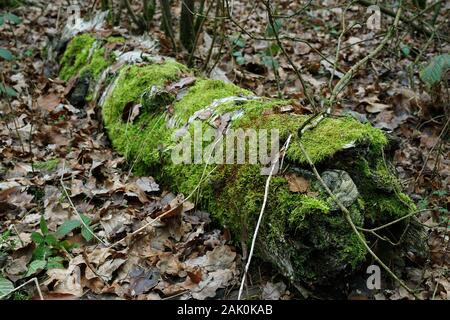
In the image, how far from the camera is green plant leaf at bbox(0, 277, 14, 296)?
2.39m

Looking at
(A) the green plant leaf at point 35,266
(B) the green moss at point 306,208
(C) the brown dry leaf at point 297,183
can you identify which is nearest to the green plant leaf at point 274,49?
(C) the brown dry leaf at point 297,183

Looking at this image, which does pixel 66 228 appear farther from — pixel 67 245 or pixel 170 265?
pixel 170 265

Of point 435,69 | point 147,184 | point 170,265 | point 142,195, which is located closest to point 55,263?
point 170,265

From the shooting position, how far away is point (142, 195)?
11.0ft

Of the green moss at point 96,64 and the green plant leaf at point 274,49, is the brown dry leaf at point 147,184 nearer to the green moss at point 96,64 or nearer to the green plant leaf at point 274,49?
the green moss at point 96,64

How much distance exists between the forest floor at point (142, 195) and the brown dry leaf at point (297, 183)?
529mm

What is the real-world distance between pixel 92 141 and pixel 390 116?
9.86 ft

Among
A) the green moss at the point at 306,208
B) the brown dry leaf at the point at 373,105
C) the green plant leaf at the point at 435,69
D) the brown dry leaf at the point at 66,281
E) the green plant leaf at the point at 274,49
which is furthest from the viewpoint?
the green plant leaf at the point at 274,49

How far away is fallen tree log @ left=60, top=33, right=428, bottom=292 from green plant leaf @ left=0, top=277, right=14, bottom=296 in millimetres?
1166

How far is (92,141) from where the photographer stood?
14.0 ft

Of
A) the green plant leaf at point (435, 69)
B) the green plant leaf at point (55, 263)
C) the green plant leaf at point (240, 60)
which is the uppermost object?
the green plant leaf at point (240, 60)

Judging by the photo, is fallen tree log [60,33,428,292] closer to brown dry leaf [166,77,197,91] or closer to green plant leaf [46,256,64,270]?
brown dry leaf [166,77,197,91]

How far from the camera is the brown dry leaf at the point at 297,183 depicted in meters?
2.53
